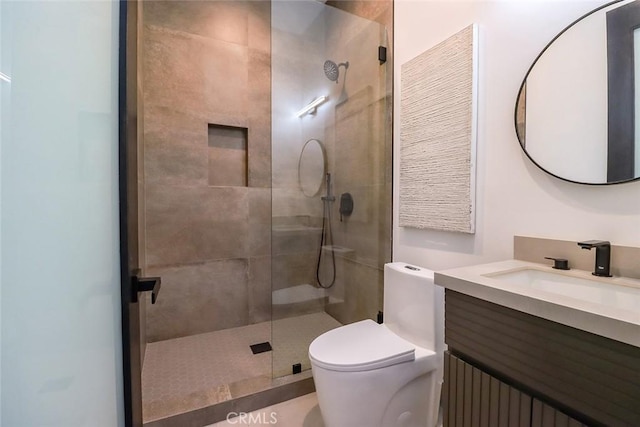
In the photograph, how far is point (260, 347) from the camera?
7.25ft

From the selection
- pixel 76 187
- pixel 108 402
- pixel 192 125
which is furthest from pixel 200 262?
pixel 76 187

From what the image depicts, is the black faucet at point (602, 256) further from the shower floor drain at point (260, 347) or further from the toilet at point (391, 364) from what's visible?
the shower floor drain at point (260, 347)

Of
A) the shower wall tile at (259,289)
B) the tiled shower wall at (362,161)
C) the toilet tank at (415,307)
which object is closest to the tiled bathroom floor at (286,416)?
the toilet tank at (415,307)

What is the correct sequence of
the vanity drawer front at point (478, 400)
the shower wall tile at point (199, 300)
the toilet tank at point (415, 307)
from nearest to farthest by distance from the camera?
1. the vanity drawer front at point (478, 400)
2. the toilet tank at point (415, 307)
3. the shower wall tile at point (199, 300)

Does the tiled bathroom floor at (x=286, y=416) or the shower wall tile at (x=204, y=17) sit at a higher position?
the shower wall tile at (x=204, y=17)

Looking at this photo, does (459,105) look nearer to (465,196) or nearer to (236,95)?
(465,196)

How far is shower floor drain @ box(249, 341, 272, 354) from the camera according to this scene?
215 cm

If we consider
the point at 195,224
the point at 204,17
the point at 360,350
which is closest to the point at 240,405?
the point at 360,350

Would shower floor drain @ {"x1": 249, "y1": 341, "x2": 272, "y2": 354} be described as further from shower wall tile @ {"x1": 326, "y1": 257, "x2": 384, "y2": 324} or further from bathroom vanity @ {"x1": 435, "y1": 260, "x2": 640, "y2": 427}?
bathroom vanity @ {"x1": 435, "y1": 260, "x2": 640, "y2": 427}

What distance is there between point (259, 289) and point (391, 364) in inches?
64.2

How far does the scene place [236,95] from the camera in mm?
2449

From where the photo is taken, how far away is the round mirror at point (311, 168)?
7.52 ft

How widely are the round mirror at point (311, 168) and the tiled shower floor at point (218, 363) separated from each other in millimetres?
1075

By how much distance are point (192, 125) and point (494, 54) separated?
214cm
